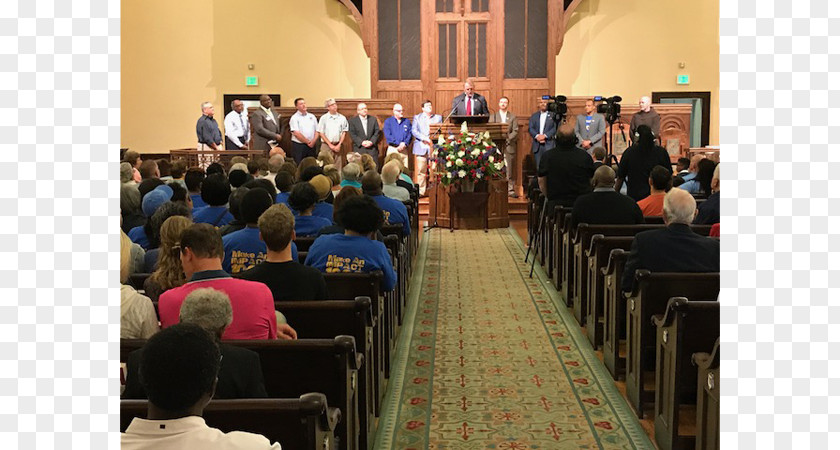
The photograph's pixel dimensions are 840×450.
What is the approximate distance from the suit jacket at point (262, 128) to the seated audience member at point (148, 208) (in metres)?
7.46

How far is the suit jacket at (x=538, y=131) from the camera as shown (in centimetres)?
1370

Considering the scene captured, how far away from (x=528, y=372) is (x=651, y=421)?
1.00 meters

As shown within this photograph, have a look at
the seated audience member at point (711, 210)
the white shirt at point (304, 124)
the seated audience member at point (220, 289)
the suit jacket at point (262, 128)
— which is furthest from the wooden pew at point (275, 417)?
the suit jacket at point (262, 128)

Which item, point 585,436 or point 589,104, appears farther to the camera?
point 589,104

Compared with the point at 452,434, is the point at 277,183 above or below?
above

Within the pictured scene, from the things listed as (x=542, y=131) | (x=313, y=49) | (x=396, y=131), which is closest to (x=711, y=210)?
(x=542, y=131)

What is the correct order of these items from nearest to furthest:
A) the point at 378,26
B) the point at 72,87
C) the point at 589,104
→ the point at 72,87 < the point at 589,104 < the point at 378,26

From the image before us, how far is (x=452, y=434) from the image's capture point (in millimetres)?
4348

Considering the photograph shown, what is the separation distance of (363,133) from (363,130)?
0.05 meters

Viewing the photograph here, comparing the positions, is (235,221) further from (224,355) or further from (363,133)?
(363,133)

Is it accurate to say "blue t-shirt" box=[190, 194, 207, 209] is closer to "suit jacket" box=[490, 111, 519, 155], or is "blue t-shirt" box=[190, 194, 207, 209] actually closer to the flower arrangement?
the flower arrangement

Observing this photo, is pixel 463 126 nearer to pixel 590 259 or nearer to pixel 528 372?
pixel 590 259

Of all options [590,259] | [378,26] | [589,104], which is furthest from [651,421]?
[378,26]

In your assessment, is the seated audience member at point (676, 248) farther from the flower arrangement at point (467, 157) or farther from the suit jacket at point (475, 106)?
the suit jacket at point (475, 106)
